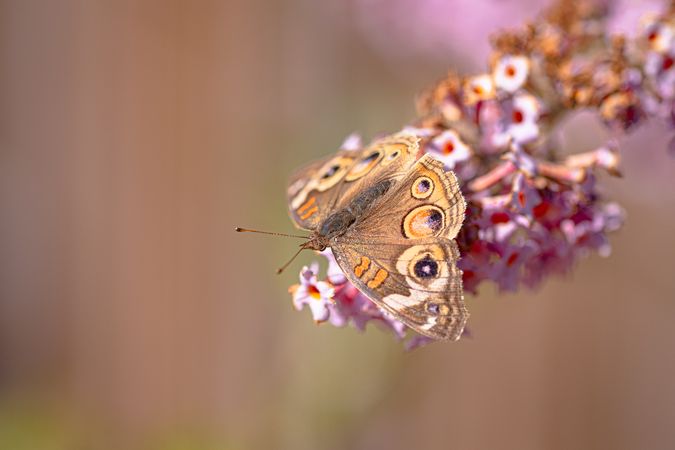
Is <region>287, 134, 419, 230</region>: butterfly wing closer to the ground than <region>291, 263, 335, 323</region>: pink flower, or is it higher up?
higher up

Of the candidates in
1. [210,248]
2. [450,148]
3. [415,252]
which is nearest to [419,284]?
[415,252]

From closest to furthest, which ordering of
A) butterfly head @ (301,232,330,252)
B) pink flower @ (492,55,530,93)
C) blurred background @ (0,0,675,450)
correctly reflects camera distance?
butterfly head @ (301,232,330,252), pink flower @ (492,55,530,93), blurred background @ (0,0,675,450)

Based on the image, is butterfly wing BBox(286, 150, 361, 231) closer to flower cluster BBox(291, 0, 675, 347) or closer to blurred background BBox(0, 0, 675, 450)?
flower cluster BBox(291, 0, 675, 347)

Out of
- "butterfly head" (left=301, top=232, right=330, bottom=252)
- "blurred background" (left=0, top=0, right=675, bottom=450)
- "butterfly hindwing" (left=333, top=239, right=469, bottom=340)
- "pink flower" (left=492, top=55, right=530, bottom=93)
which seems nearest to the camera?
"butterfly hindwing" (left=333, top=239, right=469, bottom=340)

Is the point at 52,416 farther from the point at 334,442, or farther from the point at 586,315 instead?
the point at 586,315

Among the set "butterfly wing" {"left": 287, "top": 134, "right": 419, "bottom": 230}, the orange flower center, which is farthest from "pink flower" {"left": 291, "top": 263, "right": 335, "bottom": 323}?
"butterfly wing" {"left": 287, "top": 134, "right": 419, "bottom": 230}

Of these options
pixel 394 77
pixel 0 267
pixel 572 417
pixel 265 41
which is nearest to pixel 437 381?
pixel 572 417

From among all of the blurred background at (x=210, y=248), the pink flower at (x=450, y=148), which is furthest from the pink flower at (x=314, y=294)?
the blurred background at (x=210, y=248)
